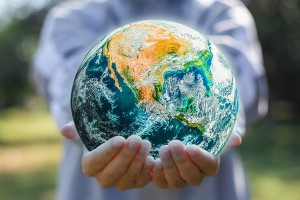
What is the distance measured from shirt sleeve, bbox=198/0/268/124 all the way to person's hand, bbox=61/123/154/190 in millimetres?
664

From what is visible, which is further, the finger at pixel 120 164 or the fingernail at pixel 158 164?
the fingernail at pixel 158 164

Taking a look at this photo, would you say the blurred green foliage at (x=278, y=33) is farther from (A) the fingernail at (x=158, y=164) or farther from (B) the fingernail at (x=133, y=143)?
(B) the fingernail at (x=133, y=143)

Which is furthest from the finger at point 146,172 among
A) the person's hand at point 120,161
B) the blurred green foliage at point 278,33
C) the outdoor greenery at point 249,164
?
the blurred green foliage at point 278,33

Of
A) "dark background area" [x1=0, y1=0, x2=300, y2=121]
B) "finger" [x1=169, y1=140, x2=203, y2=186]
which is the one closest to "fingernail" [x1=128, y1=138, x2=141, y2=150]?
"finger" [x1=169, y1=140, x2=203, y2=186]

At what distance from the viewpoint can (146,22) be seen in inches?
72.7

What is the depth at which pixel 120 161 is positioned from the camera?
184 cm

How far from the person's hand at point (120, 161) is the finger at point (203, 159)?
135 mm

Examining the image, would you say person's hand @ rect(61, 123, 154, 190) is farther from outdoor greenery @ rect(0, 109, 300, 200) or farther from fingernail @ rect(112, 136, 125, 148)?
outdoor greenery @ rect(0, 109, 300, 200)

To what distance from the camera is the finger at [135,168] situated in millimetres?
1713

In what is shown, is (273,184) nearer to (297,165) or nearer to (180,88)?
(297,165)

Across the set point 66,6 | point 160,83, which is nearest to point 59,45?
point 66,6

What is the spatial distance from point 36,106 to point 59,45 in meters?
27.7

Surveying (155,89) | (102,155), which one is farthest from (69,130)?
(155,89)

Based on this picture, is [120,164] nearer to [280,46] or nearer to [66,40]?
[66,40]
